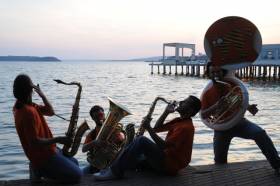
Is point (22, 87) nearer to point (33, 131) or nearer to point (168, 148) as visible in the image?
point (33, 131)

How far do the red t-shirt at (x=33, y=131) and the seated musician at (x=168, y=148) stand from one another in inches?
34.9

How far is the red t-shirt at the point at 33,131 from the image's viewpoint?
6.18m

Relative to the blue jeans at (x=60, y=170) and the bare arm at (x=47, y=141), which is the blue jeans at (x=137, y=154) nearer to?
the blue jeans at (x=60, y=170)

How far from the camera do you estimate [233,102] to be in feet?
24.3

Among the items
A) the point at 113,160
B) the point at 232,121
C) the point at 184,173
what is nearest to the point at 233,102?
the point at 232,121

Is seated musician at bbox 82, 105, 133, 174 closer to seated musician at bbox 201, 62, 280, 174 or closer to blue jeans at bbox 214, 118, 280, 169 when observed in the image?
seated musician at bbox 201, 62, 280, 174

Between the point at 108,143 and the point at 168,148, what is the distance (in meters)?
0.84

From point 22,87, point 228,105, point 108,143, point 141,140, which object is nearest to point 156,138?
point 141,140

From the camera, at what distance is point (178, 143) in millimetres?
6840

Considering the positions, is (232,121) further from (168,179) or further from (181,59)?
(181,59)

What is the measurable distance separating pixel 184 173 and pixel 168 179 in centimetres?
43

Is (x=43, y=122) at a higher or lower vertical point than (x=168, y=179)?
higher

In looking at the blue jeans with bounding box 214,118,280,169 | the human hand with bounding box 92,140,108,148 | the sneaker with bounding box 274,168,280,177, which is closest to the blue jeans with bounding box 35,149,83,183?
the human hand with bounding box 92,140,108,148

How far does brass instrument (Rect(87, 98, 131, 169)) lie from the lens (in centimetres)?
656
